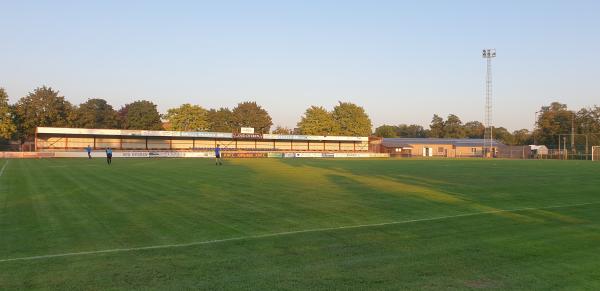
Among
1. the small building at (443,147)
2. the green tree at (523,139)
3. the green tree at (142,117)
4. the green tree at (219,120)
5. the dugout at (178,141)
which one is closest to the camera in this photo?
the dugout at (178,141)

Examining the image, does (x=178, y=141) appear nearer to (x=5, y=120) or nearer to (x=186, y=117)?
(x=186, y=117)

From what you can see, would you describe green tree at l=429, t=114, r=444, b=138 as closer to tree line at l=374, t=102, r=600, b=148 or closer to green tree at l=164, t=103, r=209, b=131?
tree line at l=374, t=102, r=600, b=148

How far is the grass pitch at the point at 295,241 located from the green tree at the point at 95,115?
75.2m

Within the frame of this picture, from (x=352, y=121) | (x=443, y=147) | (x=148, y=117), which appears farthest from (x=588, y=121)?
(x=148, y=117)

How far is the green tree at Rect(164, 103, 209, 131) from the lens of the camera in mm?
98562

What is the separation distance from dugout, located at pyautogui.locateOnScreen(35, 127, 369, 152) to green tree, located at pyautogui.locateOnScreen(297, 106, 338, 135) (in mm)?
15096

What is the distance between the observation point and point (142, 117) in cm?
9681

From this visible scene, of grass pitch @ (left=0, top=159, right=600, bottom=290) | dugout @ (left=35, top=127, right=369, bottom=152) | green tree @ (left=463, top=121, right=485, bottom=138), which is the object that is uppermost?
green tree @ (left=463, top=121, right=485, bottom=138)

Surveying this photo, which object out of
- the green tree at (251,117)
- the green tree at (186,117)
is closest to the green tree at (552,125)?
the green tree at (251,117)

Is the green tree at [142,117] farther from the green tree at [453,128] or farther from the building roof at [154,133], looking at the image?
the green tree at [453,128]

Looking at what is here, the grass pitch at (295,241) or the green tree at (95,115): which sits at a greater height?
the green tree at (95,115)

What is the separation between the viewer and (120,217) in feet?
35.7

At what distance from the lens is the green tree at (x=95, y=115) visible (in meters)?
83.2

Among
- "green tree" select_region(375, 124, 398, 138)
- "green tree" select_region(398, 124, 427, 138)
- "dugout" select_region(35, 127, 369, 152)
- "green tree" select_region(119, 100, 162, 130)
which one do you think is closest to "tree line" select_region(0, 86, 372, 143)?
"green tree" select_region(119, 100, 162, 130)
